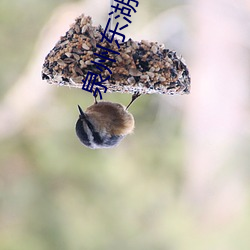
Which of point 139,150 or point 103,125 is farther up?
point 139,150

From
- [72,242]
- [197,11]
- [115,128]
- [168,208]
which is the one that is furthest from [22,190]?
[115,128]

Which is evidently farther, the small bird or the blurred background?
the blurred background

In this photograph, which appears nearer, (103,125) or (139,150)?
(103,125)

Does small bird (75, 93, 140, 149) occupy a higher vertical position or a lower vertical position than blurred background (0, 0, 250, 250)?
lower

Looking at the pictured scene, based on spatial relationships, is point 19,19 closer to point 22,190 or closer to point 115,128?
point 22,190

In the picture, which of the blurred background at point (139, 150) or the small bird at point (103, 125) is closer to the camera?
the small bird at point (103, 125)
